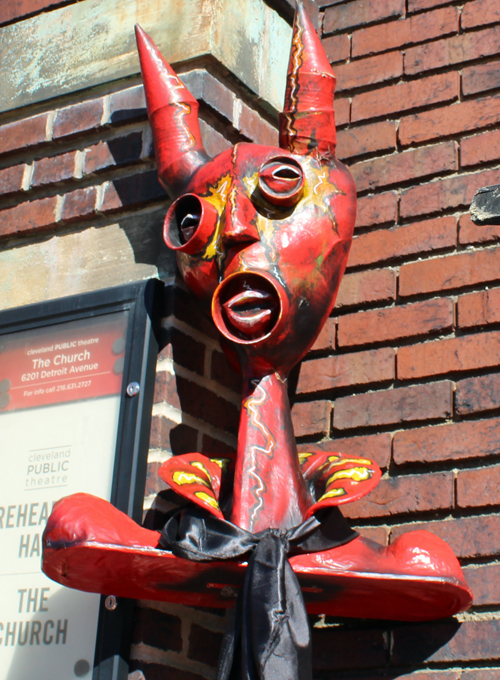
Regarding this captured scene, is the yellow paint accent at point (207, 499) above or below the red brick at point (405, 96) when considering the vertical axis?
below

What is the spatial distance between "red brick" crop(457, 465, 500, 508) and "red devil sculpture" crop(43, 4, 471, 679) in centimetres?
25

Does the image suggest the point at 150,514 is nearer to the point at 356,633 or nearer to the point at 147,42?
the point at 356,633

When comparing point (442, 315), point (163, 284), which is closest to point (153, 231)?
point (163, 284)

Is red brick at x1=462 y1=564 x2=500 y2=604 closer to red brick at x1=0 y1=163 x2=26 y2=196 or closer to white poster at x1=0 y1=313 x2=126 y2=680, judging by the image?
white poster at x1=0 y1=313 x2=126 y2=680

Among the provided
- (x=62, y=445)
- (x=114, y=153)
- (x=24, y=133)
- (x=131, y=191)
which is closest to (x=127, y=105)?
(x=114, y=153)

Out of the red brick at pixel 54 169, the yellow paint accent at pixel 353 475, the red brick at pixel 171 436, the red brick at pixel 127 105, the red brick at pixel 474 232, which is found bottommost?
the yellow paint accent at pixel 353 475

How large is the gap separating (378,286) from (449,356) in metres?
0.29

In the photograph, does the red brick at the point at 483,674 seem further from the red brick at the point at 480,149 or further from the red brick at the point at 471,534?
the red brick at the point at 480,149

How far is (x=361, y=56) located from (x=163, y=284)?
3.28 feet

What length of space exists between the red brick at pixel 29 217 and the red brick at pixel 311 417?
84 cm

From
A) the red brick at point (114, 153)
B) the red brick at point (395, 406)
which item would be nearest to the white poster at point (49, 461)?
the red brick at point (114, 153)

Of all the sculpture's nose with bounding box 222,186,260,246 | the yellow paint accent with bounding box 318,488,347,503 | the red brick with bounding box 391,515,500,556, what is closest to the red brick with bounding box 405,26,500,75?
the sculpture's nose with bounding box 222,186,260,246

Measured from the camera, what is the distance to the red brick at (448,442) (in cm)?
220

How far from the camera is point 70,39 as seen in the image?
2777mm
